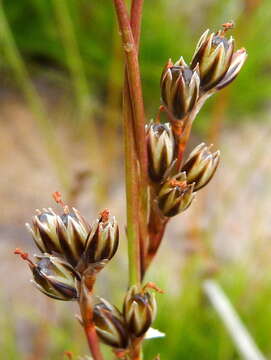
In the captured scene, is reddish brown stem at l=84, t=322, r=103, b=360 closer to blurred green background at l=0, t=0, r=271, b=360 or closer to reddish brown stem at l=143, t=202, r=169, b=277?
reddish brown stem at l=143, t=202, r=169, b=277

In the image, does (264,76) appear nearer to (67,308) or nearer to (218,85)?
(67,308)

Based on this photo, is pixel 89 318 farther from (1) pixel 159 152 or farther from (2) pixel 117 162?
(2) pixel 117 162

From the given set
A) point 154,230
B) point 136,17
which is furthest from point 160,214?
point 136,17

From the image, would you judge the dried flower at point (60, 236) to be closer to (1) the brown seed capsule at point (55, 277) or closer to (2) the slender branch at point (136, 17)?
(1) the brown seed capsule at point (55, 277)

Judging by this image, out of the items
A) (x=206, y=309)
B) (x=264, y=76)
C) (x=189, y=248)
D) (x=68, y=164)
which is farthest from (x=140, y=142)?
→ (x=264, y=76)

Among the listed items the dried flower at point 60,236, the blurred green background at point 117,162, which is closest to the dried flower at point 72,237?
the dried flower at point 60,236

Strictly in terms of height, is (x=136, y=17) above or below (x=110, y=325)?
above

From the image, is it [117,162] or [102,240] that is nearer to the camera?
[102,240]
